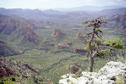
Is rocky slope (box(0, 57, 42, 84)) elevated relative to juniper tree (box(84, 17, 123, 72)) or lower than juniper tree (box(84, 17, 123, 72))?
lower

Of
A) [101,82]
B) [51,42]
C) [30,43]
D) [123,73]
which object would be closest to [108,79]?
[101,82]

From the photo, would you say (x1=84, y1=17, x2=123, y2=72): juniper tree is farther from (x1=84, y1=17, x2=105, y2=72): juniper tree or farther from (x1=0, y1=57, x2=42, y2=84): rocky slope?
(x1=0, y1=57, x2=42, y2=84): rocky slope

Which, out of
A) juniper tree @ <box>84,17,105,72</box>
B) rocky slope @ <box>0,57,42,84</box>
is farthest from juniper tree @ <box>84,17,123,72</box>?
rocky slope @ <box>0,57,42,84</box>

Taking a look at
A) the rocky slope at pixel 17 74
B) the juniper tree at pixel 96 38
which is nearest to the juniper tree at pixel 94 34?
the juniper tree at pixel 96 38

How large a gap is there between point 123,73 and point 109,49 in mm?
6903

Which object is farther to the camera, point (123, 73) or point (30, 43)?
point (30, 43)

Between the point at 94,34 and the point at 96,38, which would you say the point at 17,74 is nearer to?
the point at 96,38

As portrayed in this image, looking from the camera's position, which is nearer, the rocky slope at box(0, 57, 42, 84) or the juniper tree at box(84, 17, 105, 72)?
the juniper tree at box(84, 17, 105, 72)

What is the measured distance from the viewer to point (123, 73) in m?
16.4

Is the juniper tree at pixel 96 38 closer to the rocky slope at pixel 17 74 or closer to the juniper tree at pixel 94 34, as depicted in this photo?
the juniper tree at pixel 94 34

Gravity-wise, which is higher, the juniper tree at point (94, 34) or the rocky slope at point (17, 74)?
the juniper tree at point (94, 34)

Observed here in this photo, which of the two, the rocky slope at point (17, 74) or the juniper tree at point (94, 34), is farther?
the rocky slope at point (17, 74)

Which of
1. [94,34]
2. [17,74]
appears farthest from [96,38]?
[17,74]

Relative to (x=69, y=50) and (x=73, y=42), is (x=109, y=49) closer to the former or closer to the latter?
(x=69, y=50)
